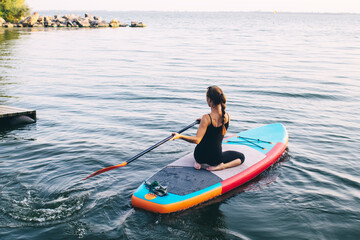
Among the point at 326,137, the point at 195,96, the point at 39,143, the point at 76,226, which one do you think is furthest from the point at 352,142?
the point at 39,143

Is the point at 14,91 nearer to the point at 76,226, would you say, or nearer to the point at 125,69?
the point at 125,69

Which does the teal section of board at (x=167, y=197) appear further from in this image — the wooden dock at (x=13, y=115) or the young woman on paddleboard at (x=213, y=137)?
the wooden dock at (x=13, y=115)

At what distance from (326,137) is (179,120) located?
4565 millimetres

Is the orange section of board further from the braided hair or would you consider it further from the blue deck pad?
the braided hair

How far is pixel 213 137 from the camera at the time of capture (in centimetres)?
650

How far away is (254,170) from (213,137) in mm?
1322

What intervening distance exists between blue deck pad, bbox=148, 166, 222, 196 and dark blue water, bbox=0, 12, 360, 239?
14.6 inches

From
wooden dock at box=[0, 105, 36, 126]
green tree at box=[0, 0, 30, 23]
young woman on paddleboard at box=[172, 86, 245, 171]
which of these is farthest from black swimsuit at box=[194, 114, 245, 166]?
green tree at box=[0, 0, 30, 23]

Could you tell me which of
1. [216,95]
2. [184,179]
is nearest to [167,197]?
[184,179]

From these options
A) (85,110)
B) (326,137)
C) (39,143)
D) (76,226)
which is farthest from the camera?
(85,110)

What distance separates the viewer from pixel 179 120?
11.7 metres

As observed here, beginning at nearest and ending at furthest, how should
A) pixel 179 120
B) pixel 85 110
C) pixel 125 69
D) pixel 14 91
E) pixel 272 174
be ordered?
pixel 272 174
pixel 179 120
pixel 85 110
pixel 14 91
pixel 125 69

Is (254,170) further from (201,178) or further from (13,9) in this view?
(13,9)

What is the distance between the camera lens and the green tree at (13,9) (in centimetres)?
5644
